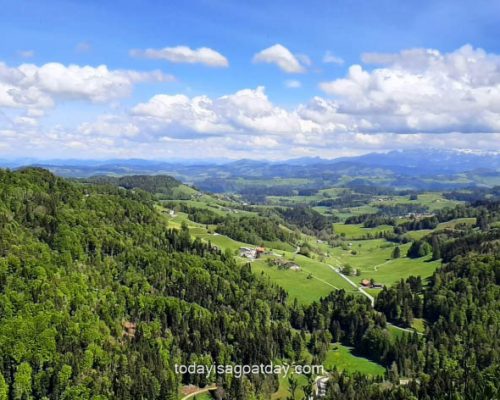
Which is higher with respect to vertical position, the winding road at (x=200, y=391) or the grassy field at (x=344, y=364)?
the winding road at (x=200, y=391)

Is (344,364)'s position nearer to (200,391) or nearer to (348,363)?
(348,363)

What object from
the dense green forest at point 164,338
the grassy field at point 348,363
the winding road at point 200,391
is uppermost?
the dense green forest at point 164,338

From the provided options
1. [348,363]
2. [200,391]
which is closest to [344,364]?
[348,363]

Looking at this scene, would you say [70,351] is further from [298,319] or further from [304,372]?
[298,319]

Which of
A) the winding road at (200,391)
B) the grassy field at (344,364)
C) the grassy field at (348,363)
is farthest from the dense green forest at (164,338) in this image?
the grassy field at (348,363)

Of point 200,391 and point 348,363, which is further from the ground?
point 200,391

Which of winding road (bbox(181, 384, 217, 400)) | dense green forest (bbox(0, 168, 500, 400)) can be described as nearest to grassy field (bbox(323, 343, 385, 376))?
dense green forest (bbox(0, 168, 500, 400))

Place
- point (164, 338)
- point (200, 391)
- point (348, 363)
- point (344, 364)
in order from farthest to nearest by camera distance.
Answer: point (348, 363), point (344, 364), point (164, 338), point (200, 391)

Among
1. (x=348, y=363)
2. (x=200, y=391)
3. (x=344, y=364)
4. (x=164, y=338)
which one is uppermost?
(x=164, y=338)

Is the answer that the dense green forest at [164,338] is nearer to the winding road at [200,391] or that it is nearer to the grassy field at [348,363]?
the winding road at [200,391]

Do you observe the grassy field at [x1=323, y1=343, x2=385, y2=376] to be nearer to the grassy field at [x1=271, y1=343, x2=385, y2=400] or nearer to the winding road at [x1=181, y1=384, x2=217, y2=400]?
the grassy field at [x1=271, y1=343, x2=385, y2=400]

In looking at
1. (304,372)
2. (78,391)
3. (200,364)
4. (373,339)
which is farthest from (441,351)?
(78,391)
